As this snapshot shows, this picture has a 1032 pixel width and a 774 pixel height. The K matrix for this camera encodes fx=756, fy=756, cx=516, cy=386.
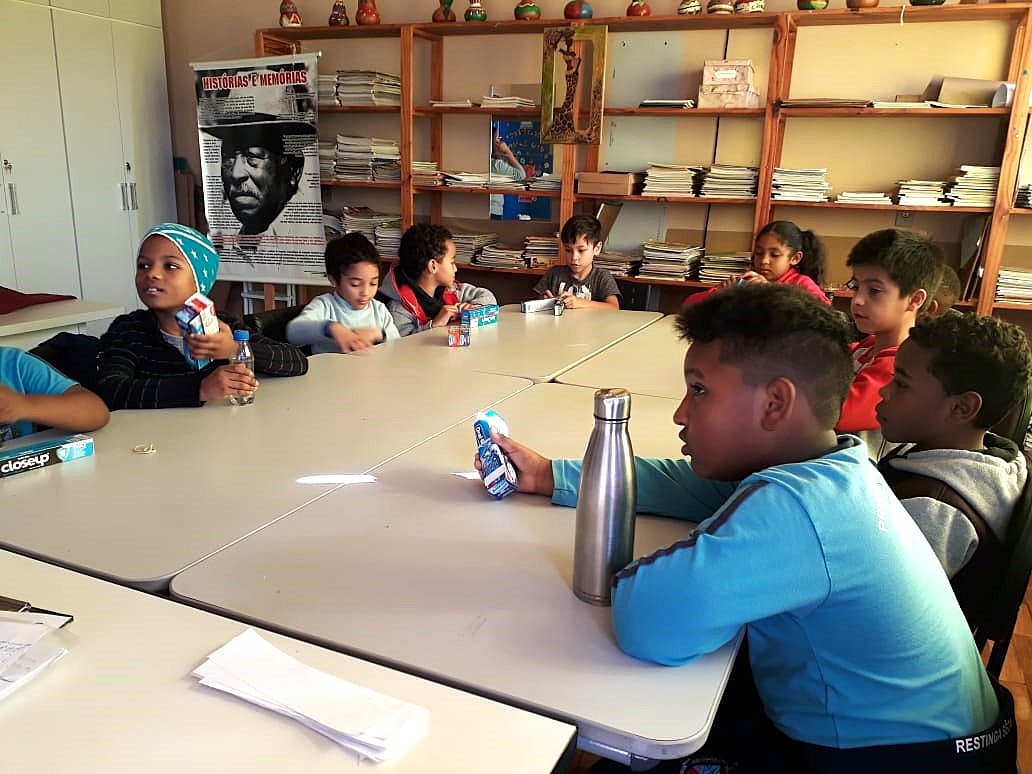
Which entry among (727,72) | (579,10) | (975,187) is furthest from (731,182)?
(579,10)

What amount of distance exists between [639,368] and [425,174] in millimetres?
2605

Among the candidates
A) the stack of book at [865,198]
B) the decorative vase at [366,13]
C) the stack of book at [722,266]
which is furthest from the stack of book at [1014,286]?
the decorative vase at [366,13]

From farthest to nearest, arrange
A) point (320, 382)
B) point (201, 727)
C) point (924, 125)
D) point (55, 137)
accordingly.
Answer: point (55, 137) → point (924, 125) → point (320, 382) → point (201, 727)

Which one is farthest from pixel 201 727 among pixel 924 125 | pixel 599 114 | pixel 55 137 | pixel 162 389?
pixel 55 137

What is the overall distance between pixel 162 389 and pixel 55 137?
3.71 m

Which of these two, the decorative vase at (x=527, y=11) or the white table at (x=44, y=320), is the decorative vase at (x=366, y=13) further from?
the white table at (x=44, y=320)

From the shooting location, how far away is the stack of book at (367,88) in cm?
446

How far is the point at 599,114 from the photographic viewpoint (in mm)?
3967

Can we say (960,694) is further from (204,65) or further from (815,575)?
(204,65)

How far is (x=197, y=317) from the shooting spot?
67.9 inches

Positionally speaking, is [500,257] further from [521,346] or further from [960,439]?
[960,439]

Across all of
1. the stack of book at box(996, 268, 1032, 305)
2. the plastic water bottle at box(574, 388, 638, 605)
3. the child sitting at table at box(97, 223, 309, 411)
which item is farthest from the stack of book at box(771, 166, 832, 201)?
the plastic water bottle at box(574, 388, 638, 605)

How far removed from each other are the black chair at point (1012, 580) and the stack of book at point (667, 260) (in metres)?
3.00

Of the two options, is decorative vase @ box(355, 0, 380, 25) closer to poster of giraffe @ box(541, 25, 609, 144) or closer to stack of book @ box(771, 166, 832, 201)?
poster of giraffe @ box(541, 25, 609, 144)
